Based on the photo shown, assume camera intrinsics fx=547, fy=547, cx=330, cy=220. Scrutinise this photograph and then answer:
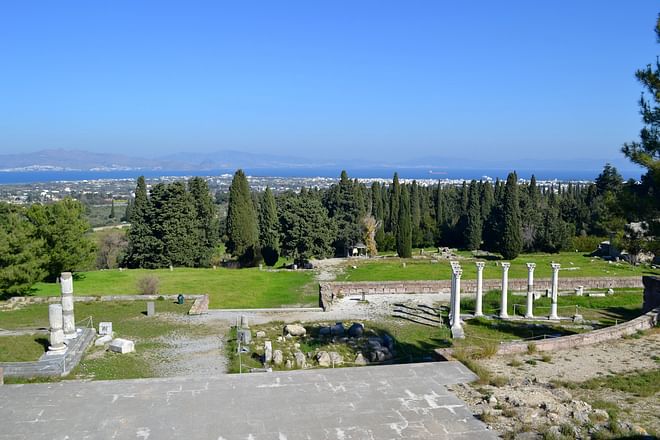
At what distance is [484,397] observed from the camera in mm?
11766

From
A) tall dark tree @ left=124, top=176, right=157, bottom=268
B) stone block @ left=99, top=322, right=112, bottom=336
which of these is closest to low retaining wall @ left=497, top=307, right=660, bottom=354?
stone block @ left=99, top=322, right=112, bottom=336

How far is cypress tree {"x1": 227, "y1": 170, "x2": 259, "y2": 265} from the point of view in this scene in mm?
49188

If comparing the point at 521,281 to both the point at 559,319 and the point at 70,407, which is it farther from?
the point at 70,407

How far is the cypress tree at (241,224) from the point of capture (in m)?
49.2

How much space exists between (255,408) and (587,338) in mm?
11040

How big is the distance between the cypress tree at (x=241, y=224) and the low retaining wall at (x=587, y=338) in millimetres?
35578

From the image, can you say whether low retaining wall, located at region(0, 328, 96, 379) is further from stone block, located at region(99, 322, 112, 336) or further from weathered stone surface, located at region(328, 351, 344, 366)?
weathered stone surface, located at region(328, 351, 344, 366)

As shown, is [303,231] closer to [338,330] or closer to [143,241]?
[143,241]

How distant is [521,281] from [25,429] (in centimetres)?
2762

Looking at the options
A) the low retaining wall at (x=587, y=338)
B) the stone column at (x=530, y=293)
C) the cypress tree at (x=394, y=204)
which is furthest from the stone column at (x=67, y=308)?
the cypress tree at (x=394, y=204)

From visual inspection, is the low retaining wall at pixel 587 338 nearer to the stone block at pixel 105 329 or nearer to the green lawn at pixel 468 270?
the stone block at pixel 105 329

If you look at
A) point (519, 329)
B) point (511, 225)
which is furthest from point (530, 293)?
point (511, 225)

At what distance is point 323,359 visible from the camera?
17500mm

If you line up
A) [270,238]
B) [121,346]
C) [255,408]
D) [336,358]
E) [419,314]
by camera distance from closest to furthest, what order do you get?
[255,408], [336,358], [121,346], [419,314], [270,238]
